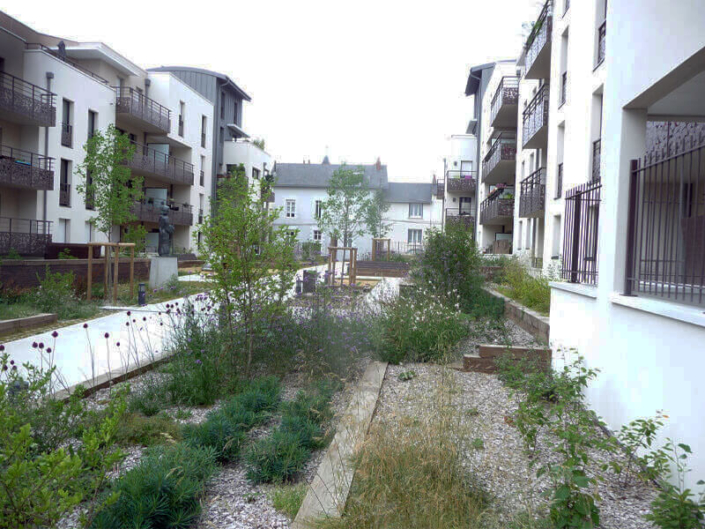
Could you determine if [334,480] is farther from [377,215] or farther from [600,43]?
[377,215]

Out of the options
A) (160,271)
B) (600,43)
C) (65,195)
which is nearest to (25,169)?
(65,195)

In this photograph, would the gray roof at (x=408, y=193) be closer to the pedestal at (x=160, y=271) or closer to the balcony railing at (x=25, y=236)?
the balcony railing at (x=25, y=236)

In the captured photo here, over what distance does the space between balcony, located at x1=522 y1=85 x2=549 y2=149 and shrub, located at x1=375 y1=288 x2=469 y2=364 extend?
1447 centimetres

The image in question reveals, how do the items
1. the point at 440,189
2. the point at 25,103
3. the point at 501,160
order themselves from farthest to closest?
the point at 440,189, the point at 501,160, the point at 25,103

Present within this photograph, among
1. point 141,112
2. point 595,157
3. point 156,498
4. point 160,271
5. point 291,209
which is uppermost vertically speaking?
point 141,112

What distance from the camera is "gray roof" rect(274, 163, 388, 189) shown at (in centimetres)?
5669

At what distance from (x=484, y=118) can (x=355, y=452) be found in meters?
38.5

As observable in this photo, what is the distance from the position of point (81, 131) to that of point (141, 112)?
195 inches

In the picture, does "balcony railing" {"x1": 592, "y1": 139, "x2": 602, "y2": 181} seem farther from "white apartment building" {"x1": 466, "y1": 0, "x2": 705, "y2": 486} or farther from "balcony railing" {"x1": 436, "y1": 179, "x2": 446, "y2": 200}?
"balcony railing" {"x1": 436, "y1": 179, "x2": 446, "y2": 200}

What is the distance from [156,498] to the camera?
294 centimetres

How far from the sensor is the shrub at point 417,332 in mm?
6957

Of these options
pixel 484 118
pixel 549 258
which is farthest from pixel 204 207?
pixel 549 258

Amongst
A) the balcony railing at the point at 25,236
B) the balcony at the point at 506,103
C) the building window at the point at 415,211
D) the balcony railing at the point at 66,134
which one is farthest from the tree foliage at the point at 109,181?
the building window at the point at 415,211

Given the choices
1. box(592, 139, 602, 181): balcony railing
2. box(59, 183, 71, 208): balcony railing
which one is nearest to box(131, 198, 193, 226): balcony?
box(59, 183, 71, 208): balcony railing
